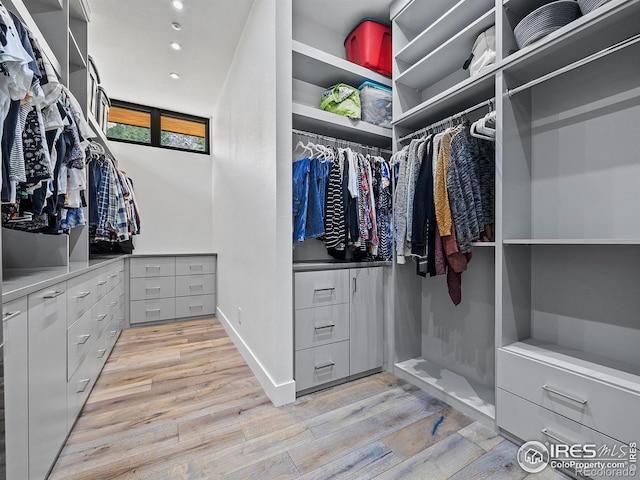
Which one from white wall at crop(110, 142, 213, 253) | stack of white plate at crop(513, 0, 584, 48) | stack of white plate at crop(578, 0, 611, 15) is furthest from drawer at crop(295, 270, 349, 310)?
white wall at crop(110, 142, 213, 253)

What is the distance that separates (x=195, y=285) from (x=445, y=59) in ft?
10.8

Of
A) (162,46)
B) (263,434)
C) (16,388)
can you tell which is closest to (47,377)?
(16,388)

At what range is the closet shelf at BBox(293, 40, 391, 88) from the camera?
1.84 m

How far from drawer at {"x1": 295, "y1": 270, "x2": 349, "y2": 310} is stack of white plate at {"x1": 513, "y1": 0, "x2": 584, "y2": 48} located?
1.54 m

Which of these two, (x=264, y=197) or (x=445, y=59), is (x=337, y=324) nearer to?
(x=264, y=197)

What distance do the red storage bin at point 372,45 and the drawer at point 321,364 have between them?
2023 millimetres

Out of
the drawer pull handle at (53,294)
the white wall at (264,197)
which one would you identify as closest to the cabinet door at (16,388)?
the drawer pull handle at (53,294)

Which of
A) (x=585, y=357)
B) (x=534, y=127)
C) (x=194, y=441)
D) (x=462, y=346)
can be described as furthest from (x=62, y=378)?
(x=534, y=127)

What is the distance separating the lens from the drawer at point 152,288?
124 inches

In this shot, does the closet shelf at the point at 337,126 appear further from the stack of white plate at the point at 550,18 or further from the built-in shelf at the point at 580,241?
the built-in shelf at the point at 580,241

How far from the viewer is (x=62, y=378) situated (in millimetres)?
1280

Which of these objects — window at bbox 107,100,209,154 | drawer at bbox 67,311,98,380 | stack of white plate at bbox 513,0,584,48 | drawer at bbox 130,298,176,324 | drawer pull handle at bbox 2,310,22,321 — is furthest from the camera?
window at bbox 107,100,209,154

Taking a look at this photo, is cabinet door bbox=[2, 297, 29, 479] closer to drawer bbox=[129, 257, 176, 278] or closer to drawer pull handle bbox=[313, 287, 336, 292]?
drawer pull handle bbox=[313, 287, 336, 292]

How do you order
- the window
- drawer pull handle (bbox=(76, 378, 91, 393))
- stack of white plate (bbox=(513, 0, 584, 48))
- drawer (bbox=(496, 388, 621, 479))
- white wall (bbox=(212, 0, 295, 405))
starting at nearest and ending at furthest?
drawer (bbox=(496, 388, 621, 479))
stack of white plate (bbox=(513, 0, 584, 48))
drawer pull handle (bbox=(76, 378, 91, 393))
white wall (bbox=(212, 0, 295, 405))
the window
